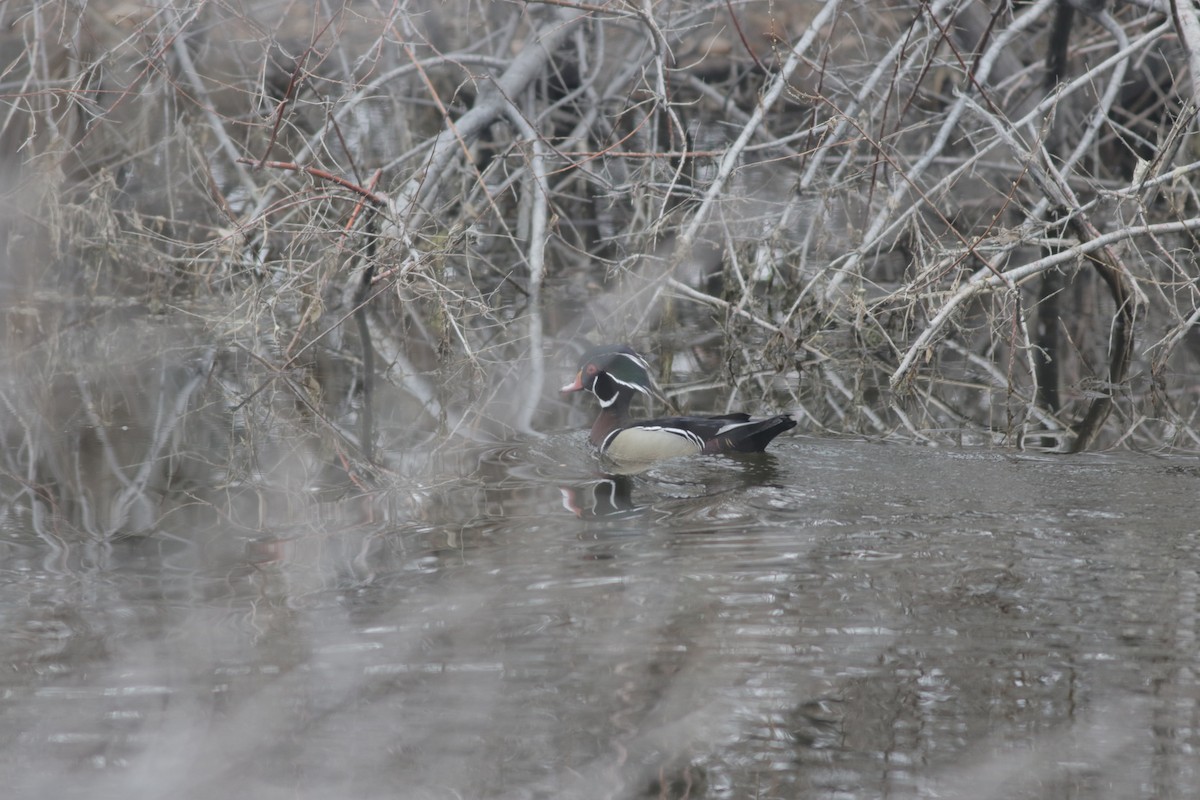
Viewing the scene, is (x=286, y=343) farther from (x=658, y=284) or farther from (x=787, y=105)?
(x=787, y=105)

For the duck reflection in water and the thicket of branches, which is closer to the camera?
the duck reflection in water

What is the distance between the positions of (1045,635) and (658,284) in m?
5.35

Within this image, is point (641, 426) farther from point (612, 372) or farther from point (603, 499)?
A: point (603, 499)

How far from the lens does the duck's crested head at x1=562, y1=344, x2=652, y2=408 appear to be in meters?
7.82

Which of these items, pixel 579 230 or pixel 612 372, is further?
pixel 579 230

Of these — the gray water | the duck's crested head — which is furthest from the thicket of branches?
the gray water

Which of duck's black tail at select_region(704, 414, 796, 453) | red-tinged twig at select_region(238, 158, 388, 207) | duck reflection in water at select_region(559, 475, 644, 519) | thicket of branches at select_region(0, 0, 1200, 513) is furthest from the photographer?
thicket of branches at select_region(0, 0, 1200, 513)

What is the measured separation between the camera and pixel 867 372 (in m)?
9.19

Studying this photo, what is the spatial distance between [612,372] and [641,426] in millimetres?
483

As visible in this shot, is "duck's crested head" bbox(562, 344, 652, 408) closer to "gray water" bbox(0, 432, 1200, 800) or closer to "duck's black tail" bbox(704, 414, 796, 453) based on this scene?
"duck's black tail" bbox(704, 414, 796, 453)

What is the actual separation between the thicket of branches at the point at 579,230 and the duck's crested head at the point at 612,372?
17.3 inches

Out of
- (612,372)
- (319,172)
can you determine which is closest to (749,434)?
(612,372)

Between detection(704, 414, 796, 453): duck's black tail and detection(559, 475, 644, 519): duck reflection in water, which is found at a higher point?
detection(704, 414, 796, 453): duck's black tail

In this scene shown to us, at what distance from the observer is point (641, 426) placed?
295 inches
